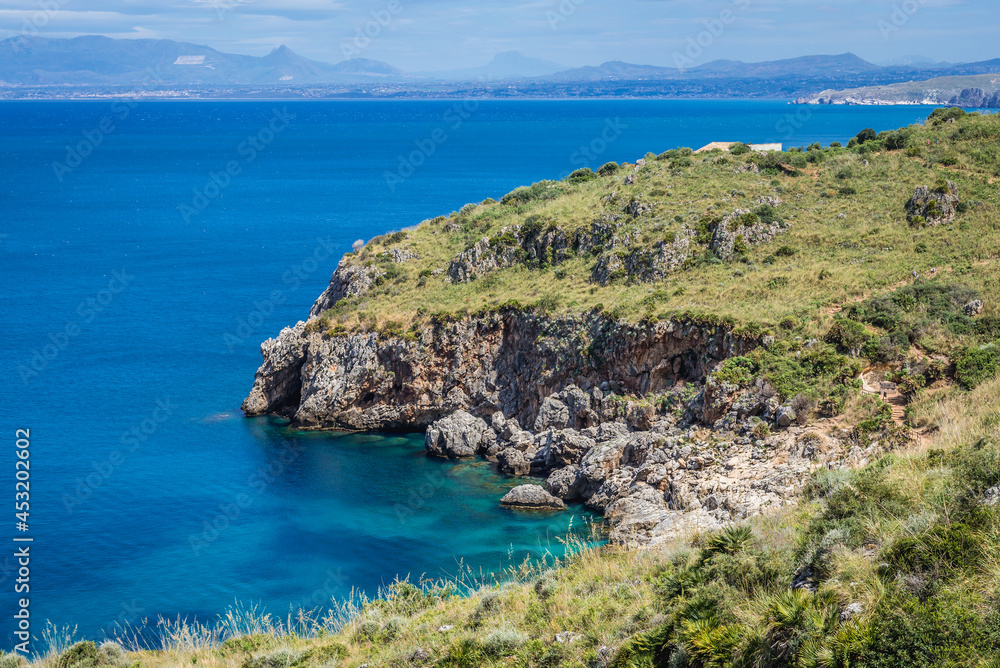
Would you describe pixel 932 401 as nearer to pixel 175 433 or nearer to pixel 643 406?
pixel 643 406

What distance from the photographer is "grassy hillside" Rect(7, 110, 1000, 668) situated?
11047 mm

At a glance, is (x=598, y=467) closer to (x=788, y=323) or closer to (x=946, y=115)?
(x=788, y=323)

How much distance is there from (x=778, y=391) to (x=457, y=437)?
1895cm

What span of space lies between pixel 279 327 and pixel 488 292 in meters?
27.2

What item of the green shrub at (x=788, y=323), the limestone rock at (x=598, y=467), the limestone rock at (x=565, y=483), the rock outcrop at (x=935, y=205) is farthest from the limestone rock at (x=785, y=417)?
the rock outcrop at (x=935, y=205)

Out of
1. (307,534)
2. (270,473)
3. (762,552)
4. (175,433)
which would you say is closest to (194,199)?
(175,433)

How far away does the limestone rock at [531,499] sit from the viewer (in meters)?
37.9

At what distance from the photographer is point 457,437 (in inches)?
1802

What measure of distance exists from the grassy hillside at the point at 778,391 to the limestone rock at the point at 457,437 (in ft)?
25.9

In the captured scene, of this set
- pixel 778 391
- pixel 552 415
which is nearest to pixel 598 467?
pixel 552 415

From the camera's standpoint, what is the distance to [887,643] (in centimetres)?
971

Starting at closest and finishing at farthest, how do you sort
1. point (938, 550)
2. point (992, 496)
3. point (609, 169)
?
point (938, 550), point (992, 496), point (609, 169)

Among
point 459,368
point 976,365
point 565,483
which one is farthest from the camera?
point 459,368

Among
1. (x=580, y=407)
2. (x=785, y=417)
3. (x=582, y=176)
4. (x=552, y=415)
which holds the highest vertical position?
(x=582, y=176)
